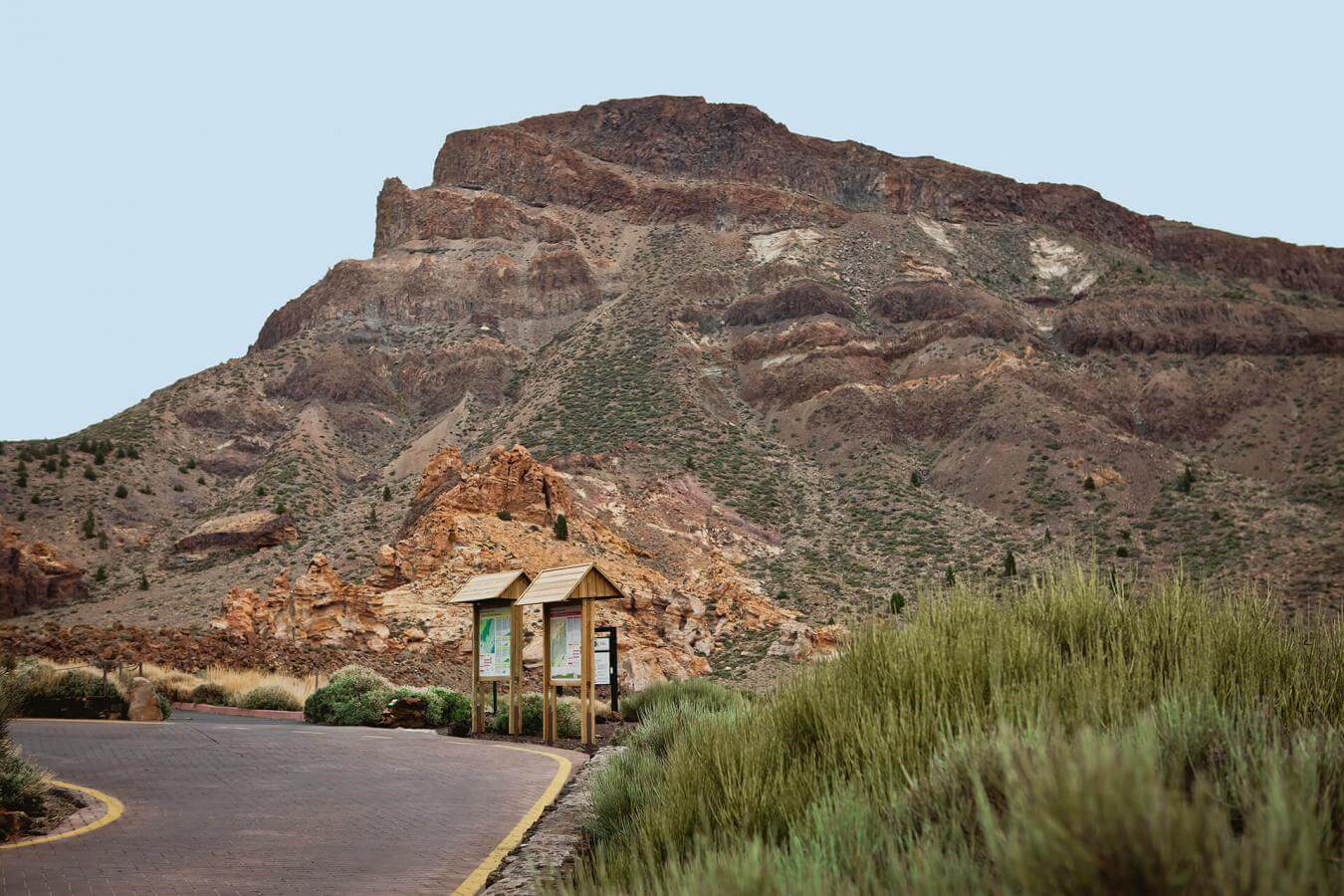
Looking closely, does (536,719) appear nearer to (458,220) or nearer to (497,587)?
(497,587)

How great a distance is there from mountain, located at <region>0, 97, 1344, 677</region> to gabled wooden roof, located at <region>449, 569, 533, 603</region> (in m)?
14.6

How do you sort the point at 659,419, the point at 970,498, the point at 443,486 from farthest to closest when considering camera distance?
the point at 659,419 < the point at 970,498 < the point at 443,486

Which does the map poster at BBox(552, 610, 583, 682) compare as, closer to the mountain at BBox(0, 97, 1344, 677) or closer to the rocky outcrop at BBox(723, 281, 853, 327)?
the mountain at BBox(0, 97, 1344, 677)

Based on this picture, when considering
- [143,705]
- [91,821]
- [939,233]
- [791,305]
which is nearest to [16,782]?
[91,821]

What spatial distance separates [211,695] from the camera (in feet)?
74.2

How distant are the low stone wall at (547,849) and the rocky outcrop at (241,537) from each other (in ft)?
157

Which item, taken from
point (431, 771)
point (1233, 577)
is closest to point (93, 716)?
point (431, 771)

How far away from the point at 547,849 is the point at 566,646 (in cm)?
839

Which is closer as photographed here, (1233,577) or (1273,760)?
(1273,760)

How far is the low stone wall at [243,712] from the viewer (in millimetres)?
21031

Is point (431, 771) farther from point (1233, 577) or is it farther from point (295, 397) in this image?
point (295, 397)

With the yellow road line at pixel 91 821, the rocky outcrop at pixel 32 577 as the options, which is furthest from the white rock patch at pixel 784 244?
the yellow road line at pixel 91 821

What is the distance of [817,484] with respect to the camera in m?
56.7

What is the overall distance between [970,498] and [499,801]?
48200mm
